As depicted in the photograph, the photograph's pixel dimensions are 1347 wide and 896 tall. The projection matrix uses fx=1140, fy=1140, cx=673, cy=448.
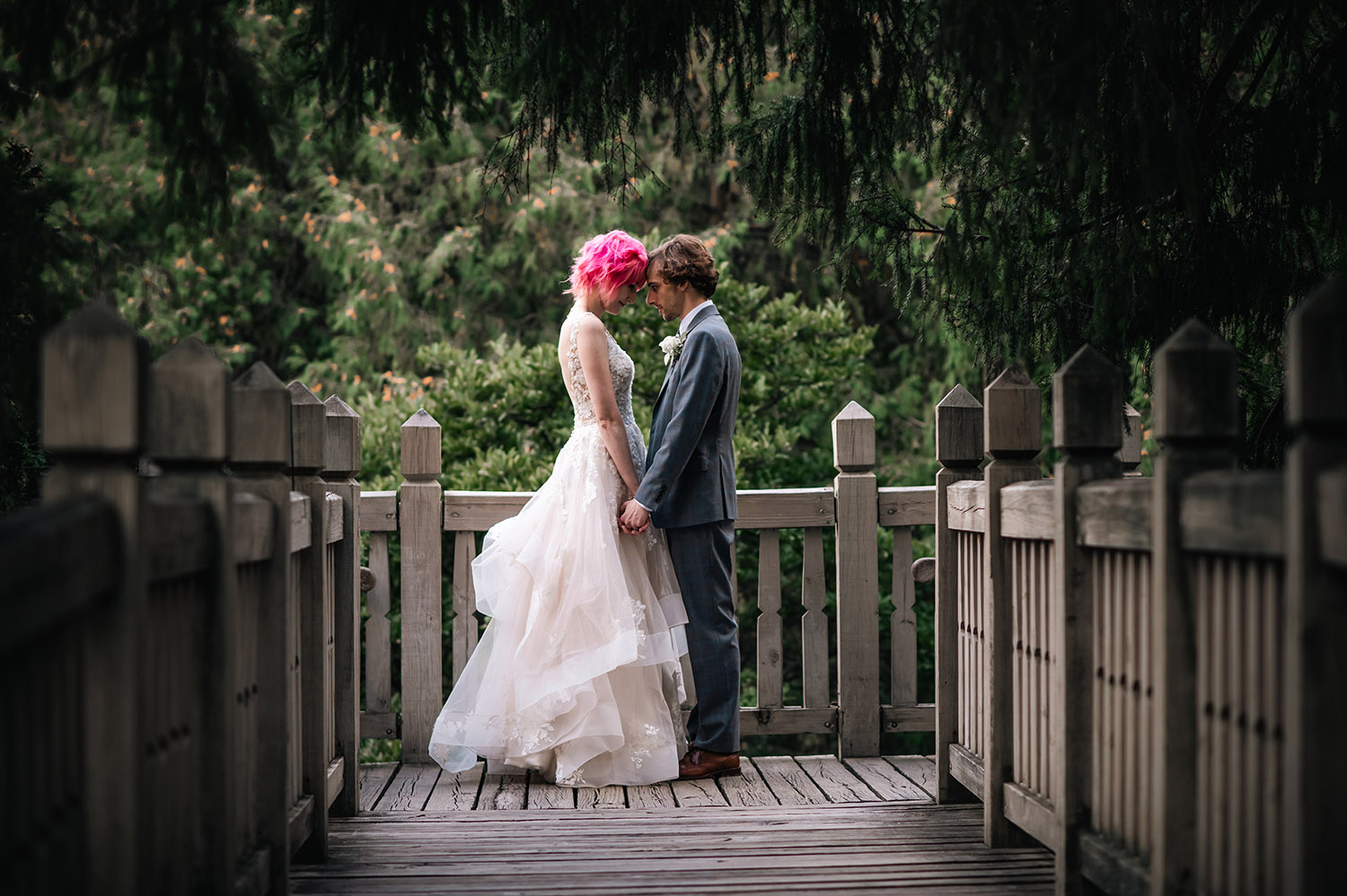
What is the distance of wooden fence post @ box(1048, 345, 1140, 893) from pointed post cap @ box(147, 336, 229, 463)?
79.1 inches

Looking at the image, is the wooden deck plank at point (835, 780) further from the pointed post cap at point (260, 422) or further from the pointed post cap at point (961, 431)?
the pointed post cap at point (260, 422)

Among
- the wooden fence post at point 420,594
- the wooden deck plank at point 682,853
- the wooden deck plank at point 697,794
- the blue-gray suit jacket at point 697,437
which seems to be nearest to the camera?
the wooden deck plank at point 682,853

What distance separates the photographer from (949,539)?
417 cm

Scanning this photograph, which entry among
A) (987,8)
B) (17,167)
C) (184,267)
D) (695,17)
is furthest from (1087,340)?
(184,267)

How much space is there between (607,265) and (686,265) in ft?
1.09

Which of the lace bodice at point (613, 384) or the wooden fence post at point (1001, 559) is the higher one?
the lace bodice at point (613, 384)

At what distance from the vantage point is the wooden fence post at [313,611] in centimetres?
344

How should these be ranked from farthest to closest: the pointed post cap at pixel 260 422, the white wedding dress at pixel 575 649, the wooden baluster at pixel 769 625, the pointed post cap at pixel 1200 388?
the wooden baluster at pixel 769 625 → the white wedding dress at pixel 575 649 → the pointed post cap at pixel 260 422 → the pointed post cap at pixel 1200 388

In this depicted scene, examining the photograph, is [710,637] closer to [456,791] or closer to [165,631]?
[456,791]

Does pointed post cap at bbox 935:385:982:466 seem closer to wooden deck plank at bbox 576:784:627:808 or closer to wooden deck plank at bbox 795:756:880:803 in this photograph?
wooden deck plank at bbox 795:756:880:803

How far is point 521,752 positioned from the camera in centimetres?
438

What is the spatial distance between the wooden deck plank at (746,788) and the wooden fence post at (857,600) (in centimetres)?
51

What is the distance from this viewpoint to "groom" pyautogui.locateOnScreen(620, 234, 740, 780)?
4.52 m

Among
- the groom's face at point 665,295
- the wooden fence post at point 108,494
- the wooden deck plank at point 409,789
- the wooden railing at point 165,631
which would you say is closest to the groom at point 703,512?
the groom's face at point 665,295
